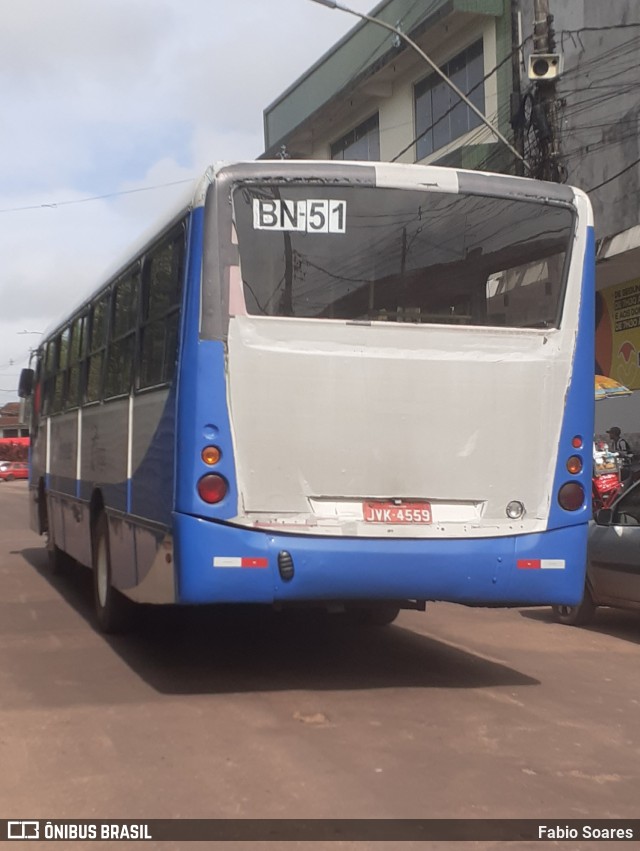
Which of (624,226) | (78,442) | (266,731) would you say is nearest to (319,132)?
(624,226)

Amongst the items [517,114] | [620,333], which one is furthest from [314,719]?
[620,333]

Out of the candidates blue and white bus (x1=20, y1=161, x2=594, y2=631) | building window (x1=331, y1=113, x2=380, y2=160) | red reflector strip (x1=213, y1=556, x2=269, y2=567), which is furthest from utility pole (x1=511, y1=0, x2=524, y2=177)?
red reflector strip (x1=213, y1=556, x2=269, y2=567)

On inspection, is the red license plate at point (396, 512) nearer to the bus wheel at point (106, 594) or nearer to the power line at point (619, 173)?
the bus wheel at point (106, 594)

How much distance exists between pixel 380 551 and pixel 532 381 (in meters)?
1.52

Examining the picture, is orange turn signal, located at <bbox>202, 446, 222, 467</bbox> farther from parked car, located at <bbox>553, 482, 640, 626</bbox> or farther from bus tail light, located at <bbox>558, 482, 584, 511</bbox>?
parked car, located at <bbox>553, 482, 640, 626</bbox>

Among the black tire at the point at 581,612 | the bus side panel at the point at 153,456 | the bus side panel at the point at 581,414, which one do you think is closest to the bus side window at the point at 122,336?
the bus side panel at the point at 153,456

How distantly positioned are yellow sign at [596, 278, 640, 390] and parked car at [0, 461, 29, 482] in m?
49.1

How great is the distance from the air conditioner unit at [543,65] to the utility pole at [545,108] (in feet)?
0.18

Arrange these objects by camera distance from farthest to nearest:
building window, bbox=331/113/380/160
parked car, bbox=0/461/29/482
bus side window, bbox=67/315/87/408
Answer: parked car, bbox=0/461/29/482
building window, bbox=331/113/380/160
bus side window, bbox=67/315/87/408

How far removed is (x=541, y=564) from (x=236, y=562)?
198 centimetres

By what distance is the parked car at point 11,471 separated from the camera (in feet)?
218

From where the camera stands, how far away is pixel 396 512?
23.4ft

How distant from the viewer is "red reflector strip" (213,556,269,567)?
6.90 meters

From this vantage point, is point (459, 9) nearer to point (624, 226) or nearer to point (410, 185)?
point (624, 226)
